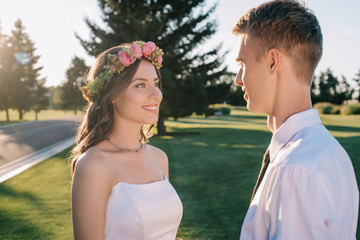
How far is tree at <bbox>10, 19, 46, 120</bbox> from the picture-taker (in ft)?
154

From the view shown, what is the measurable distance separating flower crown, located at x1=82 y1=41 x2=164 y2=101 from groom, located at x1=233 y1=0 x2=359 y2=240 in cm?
137

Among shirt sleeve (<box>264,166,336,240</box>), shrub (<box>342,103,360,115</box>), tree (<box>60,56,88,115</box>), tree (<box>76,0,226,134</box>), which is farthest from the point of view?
tree (<box>60,56,88,115</box>)

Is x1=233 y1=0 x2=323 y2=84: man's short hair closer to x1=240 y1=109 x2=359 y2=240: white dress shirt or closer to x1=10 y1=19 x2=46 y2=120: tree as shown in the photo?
x1=240 y1=109 x2=359 y2=240: white dress shirt

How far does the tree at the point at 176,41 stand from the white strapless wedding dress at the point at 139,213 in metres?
17.9

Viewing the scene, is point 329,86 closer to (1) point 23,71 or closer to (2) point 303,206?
(1) point 23,71

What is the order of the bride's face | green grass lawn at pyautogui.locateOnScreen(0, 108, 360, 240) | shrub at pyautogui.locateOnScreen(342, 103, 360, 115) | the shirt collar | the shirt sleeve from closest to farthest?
the shirt sleeve
the shirt collar
the bride's face
green grass lawn at pyautogui.locateOnScreen(0, 108, 360, 240)
shrub at pyautogui.locateOnScreen(342, 103, 360, 115)

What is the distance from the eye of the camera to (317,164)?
4.45ft

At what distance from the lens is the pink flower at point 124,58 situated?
2.97m

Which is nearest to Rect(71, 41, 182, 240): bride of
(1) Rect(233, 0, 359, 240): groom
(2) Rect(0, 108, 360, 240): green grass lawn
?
(1) Rect(233, 0, 359, 240): groom

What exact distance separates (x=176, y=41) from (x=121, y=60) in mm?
19574

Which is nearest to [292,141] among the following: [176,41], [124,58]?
[124,58]

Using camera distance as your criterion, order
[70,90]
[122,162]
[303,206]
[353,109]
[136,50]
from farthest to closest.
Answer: [70,90] < [353,109] < [136,50] < [122,162] < [303,206]

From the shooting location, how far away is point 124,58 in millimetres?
2973

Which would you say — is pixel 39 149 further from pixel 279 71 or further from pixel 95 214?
pixel 279 71
